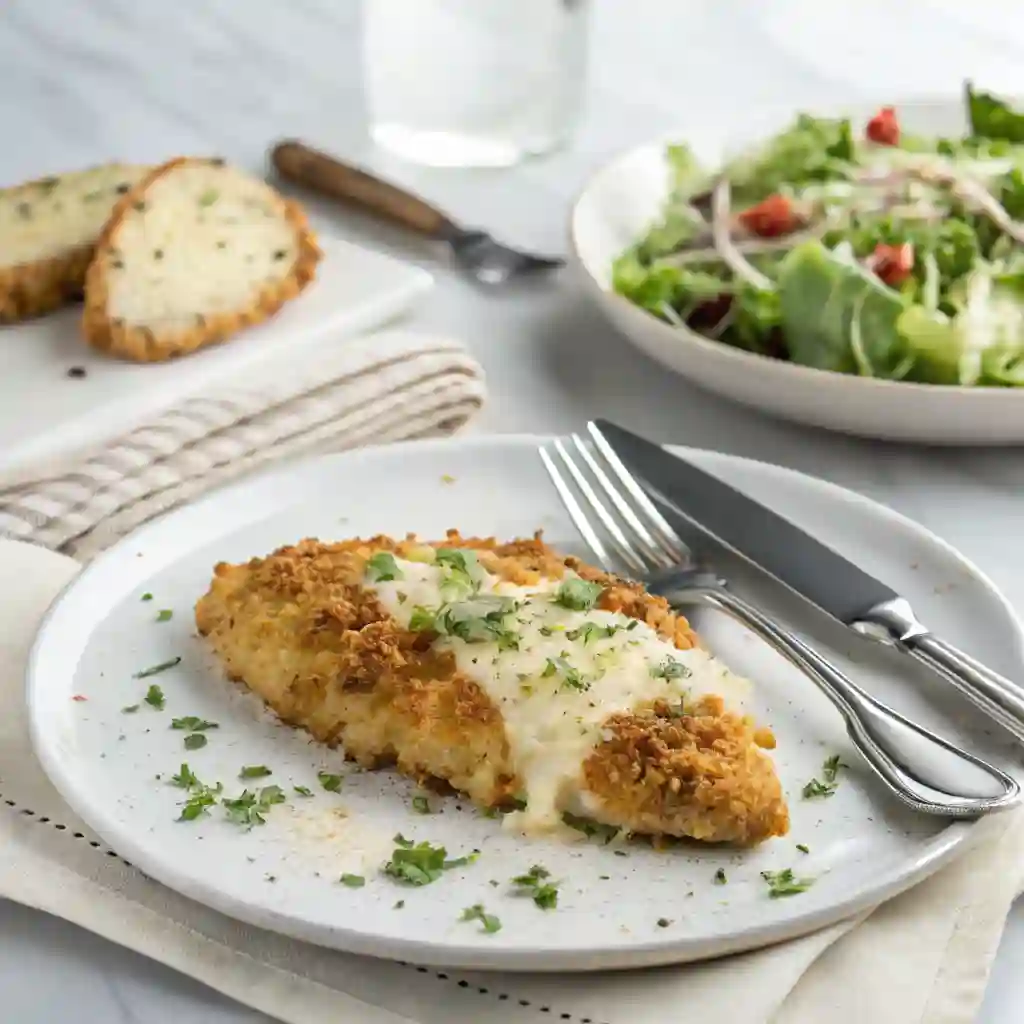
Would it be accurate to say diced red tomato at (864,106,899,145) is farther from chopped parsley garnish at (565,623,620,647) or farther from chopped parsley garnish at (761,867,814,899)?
chopped parsley garnish at (761,867,814,899)

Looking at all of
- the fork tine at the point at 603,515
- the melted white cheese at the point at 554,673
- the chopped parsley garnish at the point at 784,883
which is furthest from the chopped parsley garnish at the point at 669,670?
the fork tine at the point at 603,515

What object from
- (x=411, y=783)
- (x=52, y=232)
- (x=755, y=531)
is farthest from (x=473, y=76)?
(x=411, y=783)

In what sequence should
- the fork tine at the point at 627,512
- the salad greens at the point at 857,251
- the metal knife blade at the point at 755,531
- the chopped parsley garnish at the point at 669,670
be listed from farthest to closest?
1. the salad greens at the point at 857,251
2. the fork tine at the point at 627,512
3. the metal knife blade at the point at 755,531
4. the chopped parsley garnish at the point at 669,670

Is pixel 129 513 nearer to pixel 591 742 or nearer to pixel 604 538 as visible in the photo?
pixel 604 538

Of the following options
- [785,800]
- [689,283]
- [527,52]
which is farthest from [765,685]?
[527,52]

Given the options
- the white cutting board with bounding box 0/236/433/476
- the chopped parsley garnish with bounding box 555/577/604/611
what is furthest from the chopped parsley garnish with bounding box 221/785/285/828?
the white cutting board with bounding box 0/236/433/476

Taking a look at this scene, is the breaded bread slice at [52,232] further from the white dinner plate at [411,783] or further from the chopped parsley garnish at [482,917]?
the chopped parsley garnish at [482,917]

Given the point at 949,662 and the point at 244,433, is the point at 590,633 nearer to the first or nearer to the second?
the point at 949,662
